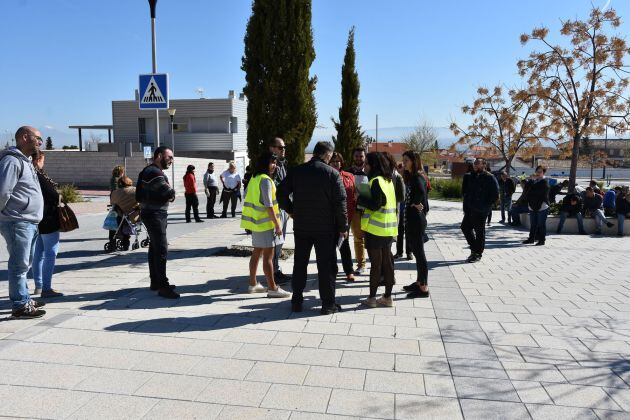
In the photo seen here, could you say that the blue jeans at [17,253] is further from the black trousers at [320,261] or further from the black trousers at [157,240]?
the black trousers at [320,261]

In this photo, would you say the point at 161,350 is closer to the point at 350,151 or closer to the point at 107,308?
the point at 107,308

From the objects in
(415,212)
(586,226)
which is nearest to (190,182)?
(415,212)

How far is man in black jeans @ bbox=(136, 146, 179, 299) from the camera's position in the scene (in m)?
5.70

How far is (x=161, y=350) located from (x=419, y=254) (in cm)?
330

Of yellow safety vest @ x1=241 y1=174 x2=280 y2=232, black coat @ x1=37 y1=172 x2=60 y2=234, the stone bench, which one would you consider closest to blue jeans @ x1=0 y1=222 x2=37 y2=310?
black coat @ x1=37 y1=172 x2=60 y2=234

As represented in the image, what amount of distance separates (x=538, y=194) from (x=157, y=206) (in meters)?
8.60

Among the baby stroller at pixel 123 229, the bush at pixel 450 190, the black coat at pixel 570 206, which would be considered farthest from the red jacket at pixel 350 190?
the bush at pixel 450 190

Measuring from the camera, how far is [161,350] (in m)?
4.25

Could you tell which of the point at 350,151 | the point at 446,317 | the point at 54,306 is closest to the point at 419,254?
the point at 446,317

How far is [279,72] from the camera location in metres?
8.92

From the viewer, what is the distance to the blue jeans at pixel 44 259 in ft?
18.8

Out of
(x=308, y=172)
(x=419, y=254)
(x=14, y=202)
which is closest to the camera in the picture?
(x=14, y=202)

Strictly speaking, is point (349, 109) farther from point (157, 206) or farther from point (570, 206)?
point (157, 206)

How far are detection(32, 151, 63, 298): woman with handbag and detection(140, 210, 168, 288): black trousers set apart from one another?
991mm
